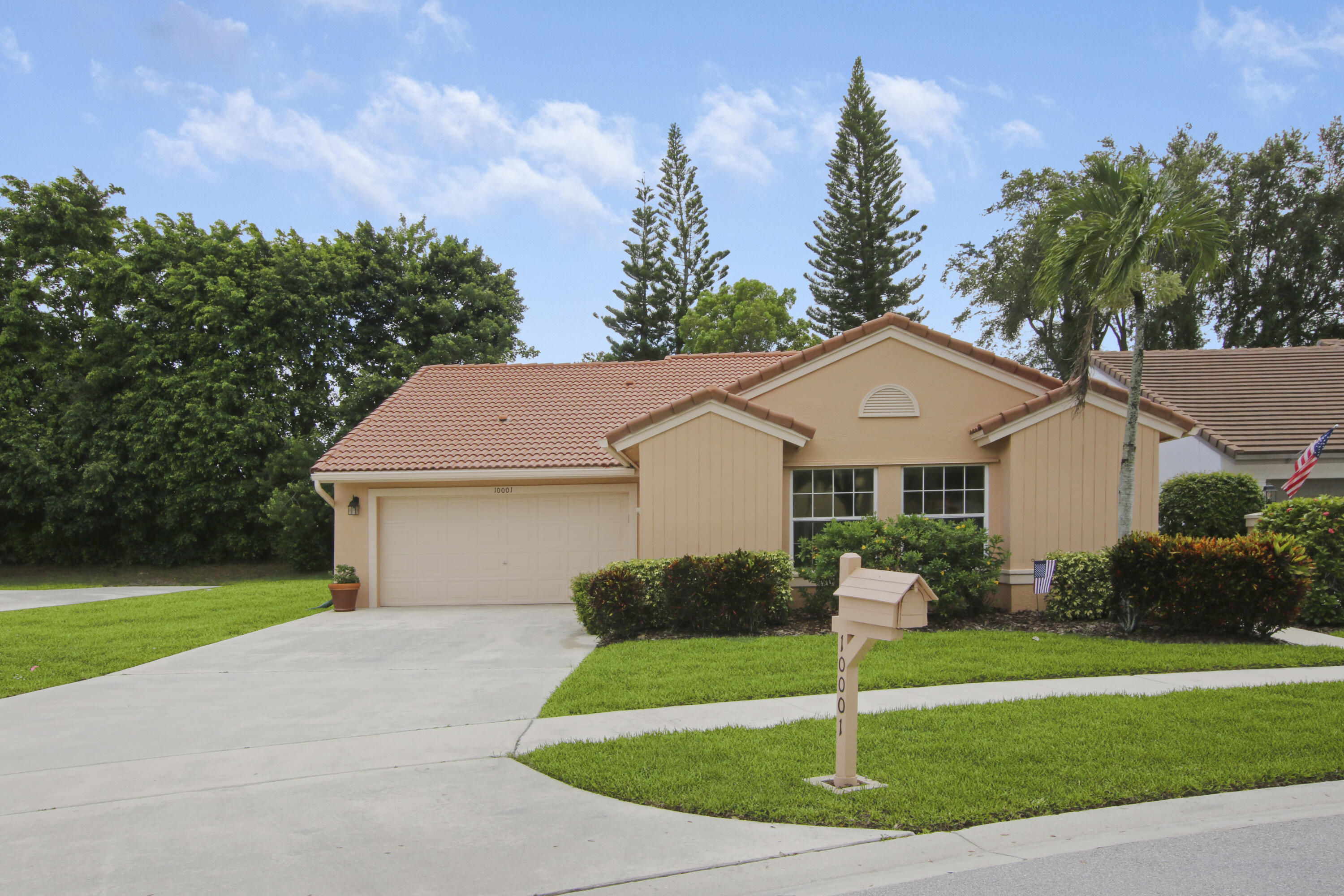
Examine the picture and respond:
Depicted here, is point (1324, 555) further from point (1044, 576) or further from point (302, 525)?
point (302, 525)

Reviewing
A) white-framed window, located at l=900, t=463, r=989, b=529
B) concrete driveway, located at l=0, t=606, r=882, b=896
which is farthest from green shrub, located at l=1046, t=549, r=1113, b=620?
concrete driveway, located at l=0, t=606, r=882, b=896

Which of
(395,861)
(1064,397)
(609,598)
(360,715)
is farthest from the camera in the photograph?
(1064,397)

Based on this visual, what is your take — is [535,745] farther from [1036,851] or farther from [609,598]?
[609,598]

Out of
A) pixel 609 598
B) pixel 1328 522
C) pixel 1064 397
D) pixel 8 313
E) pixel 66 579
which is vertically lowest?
pixel 66 579

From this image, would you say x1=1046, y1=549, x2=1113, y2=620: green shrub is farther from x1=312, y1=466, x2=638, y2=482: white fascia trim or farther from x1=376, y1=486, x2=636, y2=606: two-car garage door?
x1=376, y1=486, x2=636, y2=606: two-car garage door

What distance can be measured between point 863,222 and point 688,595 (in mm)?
27133

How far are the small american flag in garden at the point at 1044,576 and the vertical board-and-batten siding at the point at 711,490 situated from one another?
3497 millimetres

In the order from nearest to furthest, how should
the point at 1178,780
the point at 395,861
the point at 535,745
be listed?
the point at 395,861, the point at 1178,780, the point at 535,745

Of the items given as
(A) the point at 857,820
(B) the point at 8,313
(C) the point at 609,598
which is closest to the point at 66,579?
(B) the point at 8,313

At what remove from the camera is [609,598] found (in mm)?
11227

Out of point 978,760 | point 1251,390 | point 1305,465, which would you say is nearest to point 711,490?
point 978,760

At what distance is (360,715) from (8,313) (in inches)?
1188

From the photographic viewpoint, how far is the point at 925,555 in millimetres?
11602

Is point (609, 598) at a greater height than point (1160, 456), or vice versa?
point (1160, 456)
